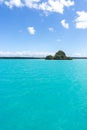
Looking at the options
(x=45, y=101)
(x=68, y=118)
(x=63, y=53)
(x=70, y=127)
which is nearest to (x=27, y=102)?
(x=45, y=101)

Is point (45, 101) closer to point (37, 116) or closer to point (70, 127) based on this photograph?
point (37, 116)

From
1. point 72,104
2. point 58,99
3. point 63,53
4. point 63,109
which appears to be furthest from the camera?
point 63,53

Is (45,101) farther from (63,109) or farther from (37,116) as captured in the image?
(37,116)

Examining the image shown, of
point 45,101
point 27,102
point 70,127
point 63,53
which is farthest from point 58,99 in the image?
point 63,53

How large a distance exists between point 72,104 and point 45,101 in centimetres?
216

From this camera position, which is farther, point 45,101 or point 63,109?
point 45,101

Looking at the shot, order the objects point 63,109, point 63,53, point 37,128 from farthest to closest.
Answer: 1. point 63,53
2. point 63,109
3. point 37,128

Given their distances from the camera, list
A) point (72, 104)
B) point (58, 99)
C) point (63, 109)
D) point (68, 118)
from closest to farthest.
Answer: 1. point (68, 118)
2. point (63, 109)
3. point (72, 104)
4. point (58, 99)

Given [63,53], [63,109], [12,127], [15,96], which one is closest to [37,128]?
[12,127]

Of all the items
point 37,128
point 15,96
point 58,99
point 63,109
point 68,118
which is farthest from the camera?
point 15,96

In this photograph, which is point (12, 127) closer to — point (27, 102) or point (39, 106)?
point (39, 106)

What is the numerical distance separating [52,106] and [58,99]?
7.83 feet

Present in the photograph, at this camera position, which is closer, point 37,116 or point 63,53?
point 37,116

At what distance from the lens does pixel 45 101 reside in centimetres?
1614
